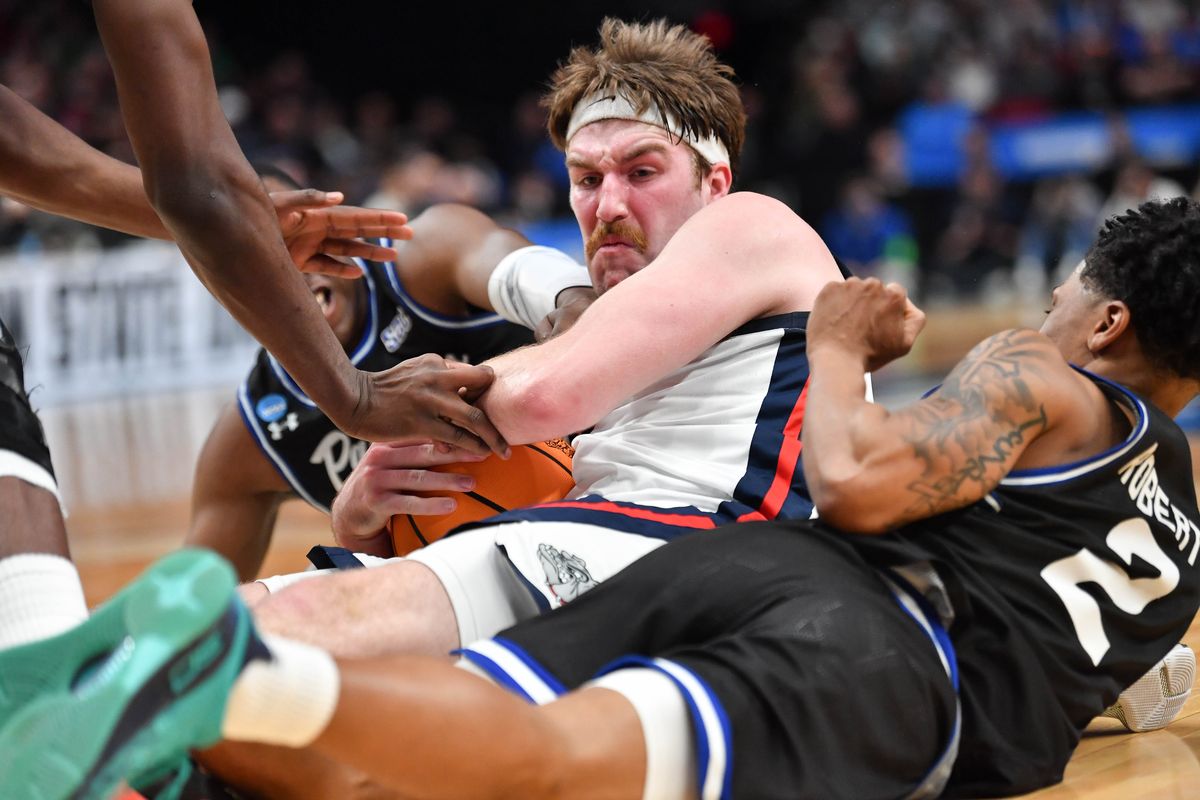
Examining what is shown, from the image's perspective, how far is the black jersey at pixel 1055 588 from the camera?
2.50 m

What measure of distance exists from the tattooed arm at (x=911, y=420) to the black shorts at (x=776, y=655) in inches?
5.5

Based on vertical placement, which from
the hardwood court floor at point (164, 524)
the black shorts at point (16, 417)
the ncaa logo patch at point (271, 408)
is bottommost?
the hardwood court floor at point (164, 524)

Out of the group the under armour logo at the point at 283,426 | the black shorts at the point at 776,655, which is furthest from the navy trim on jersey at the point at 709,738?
the under armour logo at the point at 283,426

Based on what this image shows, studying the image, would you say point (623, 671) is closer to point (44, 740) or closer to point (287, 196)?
point (44, 740)

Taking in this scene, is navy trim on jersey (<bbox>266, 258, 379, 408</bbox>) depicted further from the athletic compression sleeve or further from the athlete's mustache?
the athlete's mustache

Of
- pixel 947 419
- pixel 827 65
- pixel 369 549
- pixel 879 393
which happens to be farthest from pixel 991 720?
pixel 827 65

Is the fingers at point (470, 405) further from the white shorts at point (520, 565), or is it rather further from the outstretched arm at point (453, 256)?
the outstretched arm at point (453, 256)

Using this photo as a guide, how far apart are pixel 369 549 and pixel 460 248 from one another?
1.23 m

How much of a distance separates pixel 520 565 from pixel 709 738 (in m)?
0.64

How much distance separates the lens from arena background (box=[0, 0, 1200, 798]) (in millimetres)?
12586

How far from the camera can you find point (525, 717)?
6.66 ft

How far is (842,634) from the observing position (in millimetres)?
2287

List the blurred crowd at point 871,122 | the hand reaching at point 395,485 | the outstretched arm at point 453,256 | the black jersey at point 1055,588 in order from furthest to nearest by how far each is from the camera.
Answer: the blurred crowd at point 871,122 < the outstretched arm at point 453,256 < the hand reaching at point 395,485 < the black jersey at point 1055,588

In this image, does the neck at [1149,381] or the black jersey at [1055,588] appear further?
the neck at [1149,381]
